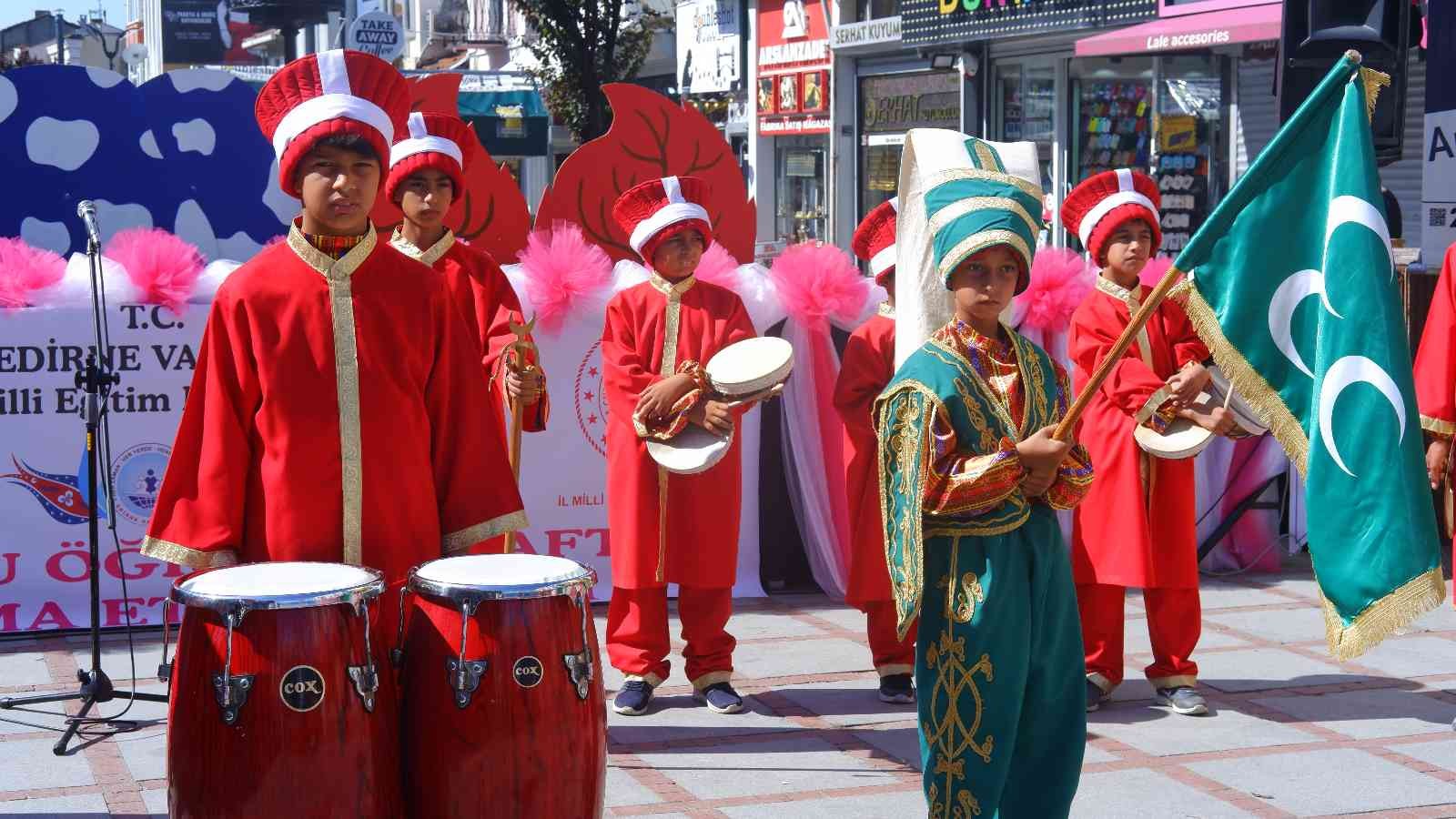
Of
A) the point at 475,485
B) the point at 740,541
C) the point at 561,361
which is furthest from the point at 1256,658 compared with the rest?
the point at 475,485

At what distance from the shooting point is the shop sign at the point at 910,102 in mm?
22328

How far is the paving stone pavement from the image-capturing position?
5.18 m

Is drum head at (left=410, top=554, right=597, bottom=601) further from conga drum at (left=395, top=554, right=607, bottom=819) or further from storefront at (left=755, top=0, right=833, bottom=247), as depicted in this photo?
storefront at (left=755, top=0, right=833, bottom=247)

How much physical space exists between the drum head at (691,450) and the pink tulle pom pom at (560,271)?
69.9 inches

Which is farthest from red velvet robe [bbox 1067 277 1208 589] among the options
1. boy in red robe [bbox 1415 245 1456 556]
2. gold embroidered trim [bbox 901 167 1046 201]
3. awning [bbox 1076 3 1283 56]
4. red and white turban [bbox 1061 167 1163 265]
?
awning [bbox 1076 3 1283 56]

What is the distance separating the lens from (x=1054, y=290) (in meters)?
8.17

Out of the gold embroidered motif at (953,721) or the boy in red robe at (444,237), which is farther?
the boy in red robe at (444,237)

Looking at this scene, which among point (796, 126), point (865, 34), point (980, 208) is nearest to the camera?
point (980, 208)

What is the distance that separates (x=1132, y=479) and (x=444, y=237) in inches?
103

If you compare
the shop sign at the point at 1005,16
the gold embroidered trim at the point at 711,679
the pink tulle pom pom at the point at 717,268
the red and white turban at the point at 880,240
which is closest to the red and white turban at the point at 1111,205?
the red and white turban at the point at 880,240

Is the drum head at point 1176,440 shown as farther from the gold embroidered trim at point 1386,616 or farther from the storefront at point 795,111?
the storefront at point 795,111

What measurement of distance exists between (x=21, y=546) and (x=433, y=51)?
37.4m

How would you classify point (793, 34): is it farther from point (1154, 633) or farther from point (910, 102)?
point (1154, 633)

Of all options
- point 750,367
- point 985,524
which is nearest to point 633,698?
point 750,367
